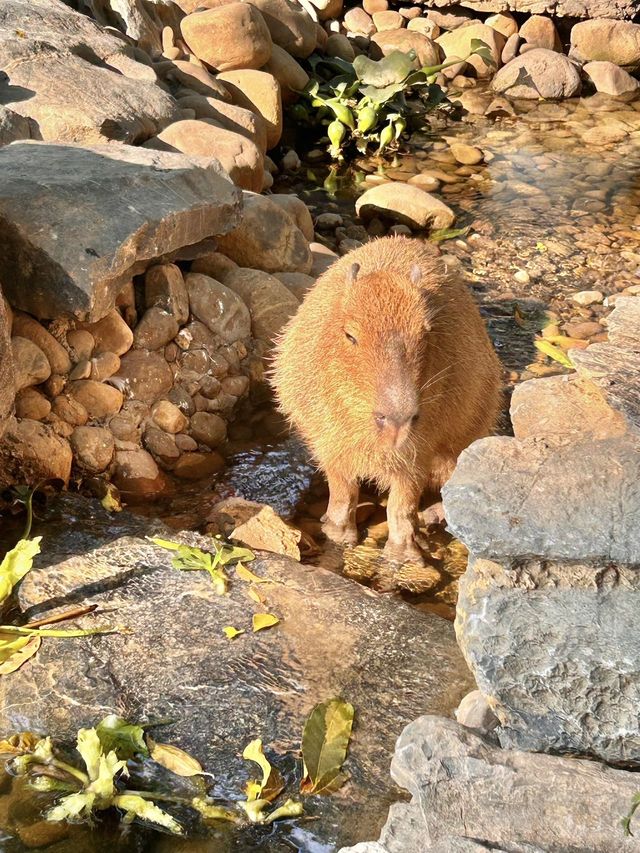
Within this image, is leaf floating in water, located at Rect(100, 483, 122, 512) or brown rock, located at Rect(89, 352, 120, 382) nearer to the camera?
leaf floating in water, located at Rect(100, 483, 122, 512)

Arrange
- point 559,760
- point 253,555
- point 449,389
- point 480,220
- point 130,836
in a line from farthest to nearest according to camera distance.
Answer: point 480,220
point 449,389
point 253,555
point 130,836
point 559,760

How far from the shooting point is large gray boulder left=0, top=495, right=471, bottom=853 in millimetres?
3213

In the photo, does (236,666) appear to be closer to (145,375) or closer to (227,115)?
(145,375)

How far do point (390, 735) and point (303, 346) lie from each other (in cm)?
202

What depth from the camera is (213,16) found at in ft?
28.5

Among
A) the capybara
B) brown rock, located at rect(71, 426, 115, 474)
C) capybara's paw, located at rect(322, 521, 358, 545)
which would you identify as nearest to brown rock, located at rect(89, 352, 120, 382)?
brown rock, located at rect(71, 426, 115, 474)

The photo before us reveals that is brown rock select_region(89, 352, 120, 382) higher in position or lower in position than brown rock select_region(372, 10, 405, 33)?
lower

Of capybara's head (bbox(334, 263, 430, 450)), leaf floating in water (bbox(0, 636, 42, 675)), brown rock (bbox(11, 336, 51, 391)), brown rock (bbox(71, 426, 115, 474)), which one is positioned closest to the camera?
leaf floating in water (bbox(0, 636, 42, 675))

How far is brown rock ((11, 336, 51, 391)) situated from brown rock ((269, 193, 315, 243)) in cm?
266

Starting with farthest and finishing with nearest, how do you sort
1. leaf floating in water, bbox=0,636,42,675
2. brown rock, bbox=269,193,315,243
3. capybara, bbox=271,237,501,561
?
brown rock, bbox=269,193,315,243, capybara, bbox=271,237,501,561, leaf floating in water, bbox=0,636,42,675

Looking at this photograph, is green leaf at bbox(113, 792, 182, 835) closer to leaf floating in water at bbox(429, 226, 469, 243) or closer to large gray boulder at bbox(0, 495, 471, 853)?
large gray boulder at bbox(0, 495, 471, 853)

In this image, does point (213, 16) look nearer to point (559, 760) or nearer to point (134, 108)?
point (134, 108)

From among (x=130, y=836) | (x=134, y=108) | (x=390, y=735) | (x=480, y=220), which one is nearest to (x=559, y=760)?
(x=390, y=735)

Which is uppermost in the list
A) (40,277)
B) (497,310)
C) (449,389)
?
(40,277)
